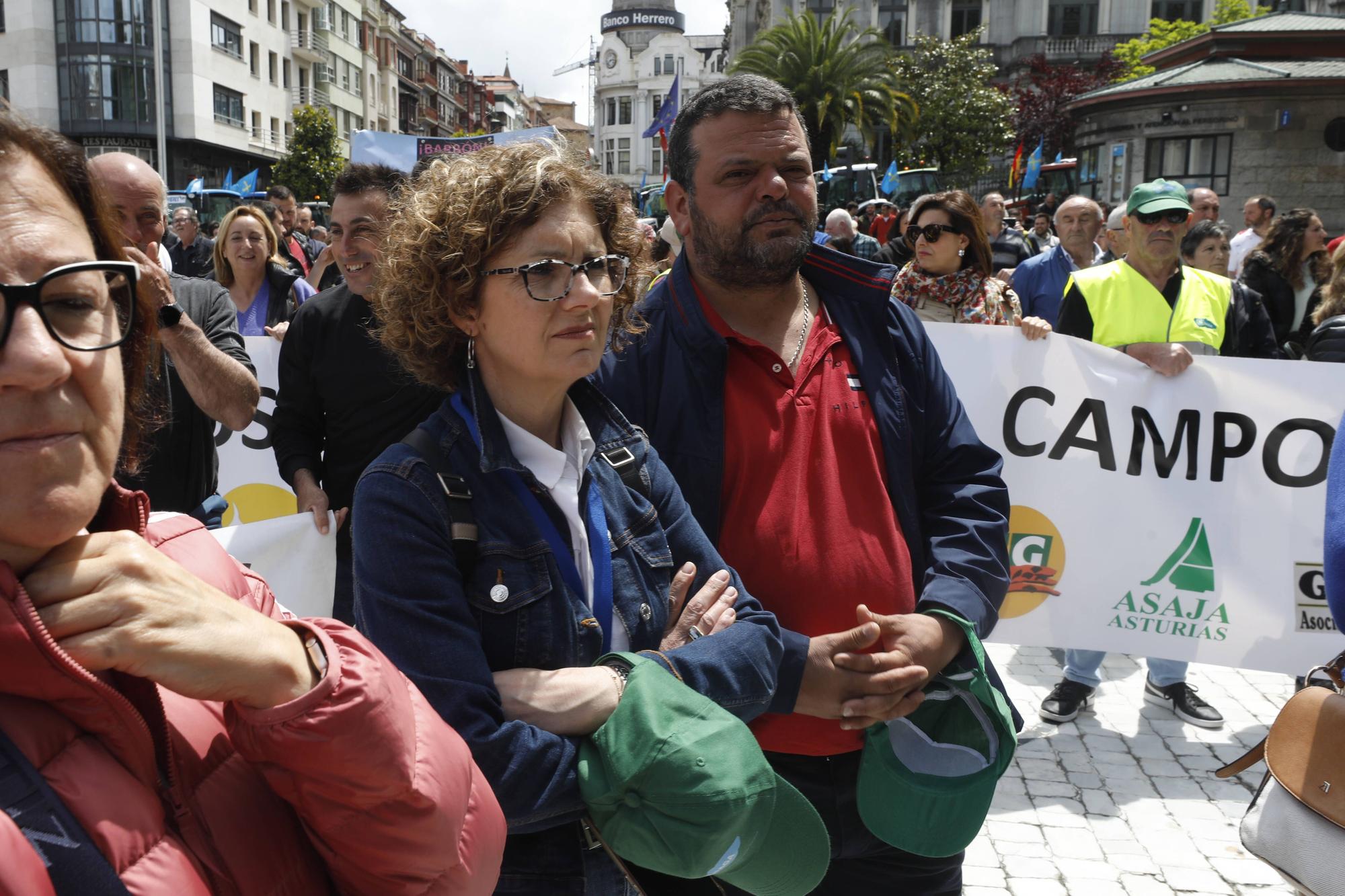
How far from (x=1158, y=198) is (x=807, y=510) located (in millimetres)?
3991

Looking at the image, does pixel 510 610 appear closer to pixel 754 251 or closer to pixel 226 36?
pixel 754 251

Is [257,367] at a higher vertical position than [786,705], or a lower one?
higher

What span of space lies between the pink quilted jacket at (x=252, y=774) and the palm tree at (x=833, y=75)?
→ 150ft

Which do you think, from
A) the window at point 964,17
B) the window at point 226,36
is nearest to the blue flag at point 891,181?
the window at point 226,36

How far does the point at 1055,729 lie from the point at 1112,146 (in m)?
31.6

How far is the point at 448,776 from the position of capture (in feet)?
4.17

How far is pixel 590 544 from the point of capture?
1906mm

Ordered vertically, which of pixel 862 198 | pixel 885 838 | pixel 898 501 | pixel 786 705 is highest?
pixel 862 198

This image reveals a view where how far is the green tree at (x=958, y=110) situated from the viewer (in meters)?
42.8

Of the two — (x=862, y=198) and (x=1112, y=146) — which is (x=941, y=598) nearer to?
(x=862, y=198)

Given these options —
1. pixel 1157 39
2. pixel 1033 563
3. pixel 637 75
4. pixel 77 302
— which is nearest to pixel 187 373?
pixel 77 302

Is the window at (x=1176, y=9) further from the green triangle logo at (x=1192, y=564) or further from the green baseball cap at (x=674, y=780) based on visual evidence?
the green baseball cap at (x=674, y=780)

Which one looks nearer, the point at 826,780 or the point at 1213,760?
the point at 826,780

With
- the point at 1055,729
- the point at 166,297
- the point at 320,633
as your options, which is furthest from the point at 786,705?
the point at 1055,729
